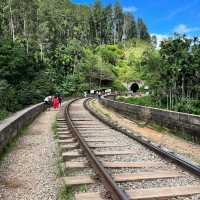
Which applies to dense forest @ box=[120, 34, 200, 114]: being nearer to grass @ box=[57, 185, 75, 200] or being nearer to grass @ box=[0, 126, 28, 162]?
grass @ box=[0, 126, 28, 162]

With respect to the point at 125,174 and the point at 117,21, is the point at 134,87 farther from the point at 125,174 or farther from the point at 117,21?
the point at 125,174

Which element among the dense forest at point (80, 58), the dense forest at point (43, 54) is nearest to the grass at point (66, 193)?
the dense forest at point (80, 58)

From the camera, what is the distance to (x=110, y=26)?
160m

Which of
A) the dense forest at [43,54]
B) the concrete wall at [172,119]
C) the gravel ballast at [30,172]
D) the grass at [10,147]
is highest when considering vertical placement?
the dense forest at [43,54]

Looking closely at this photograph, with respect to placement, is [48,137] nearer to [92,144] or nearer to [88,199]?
[92,144]

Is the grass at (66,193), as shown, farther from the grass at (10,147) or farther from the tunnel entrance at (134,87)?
the tunnel entrance at (134,87)

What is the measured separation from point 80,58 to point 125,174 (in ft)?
294

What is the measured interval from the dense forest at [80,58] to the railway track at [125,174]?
834 centimetres

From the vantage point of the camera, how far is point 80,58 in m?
95.8

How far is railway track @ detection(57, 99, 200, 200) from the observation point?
236 inches

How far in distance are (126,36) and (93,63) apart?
86.4 m

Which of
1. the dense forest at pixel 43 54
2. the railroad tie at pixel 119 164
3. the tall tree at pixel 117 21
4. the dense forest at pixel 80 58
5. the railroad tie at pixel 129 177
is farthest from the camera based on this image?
the tall tree at pixel 117 21

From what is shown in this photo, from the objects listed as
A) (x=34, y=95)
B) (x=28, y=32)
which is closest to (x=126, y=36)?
(x=28, y=32)

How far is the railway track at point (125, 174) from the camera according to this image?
6.00 meters
